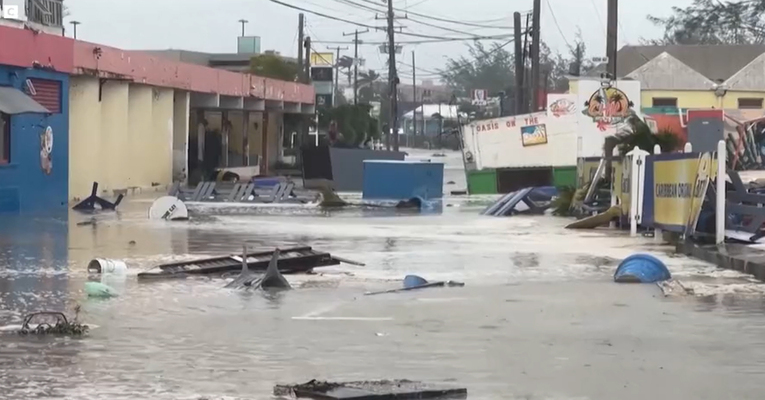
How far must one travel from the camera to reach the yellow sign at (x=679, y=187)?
18.6 metres

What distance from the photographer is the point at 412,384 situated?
874 cm

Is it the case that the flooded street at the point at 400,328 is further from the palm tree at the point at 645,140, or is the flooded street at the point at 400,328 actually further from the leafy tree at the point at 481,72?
the leafy tree at the point at 481,72

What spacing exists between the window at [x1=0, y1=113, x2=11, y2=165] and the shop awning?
0.59 m

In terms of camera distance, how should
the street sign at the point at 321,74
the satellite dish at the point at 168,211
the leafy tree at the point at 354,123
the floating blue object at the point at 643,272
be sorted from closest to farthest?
the floating blue object at the point at 643,272
the satellite dish at the point at 168,211
the leafy tree at the point at 354,123
the street sign at the point at 321,74

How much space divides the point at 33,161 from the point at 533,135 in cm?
1943

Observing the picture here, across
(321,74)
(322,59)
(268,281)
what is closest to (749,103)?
(321,74)

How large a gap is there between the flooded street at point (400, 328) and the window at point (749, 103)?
52.9 m

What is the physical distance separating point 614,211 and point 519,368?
48.6 ft

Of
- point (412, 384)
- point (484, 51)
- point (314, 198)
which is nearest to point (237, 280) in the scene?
point (412, 384)

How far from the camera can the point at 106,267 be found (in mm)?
15641

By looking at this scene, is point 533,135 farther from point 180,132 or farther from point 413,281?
point 413,281

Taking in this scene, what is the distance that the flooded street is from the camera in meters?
8.98

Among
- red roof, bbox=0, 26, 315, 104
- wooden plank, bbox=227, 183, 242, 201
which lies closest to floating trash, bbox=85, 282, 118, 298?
red roof, bbox=0, 26, 315, 104

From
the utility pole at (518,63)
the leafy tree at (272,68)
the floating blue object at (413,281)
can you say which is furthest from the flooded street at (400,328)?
the leafy tree at (272,68)
